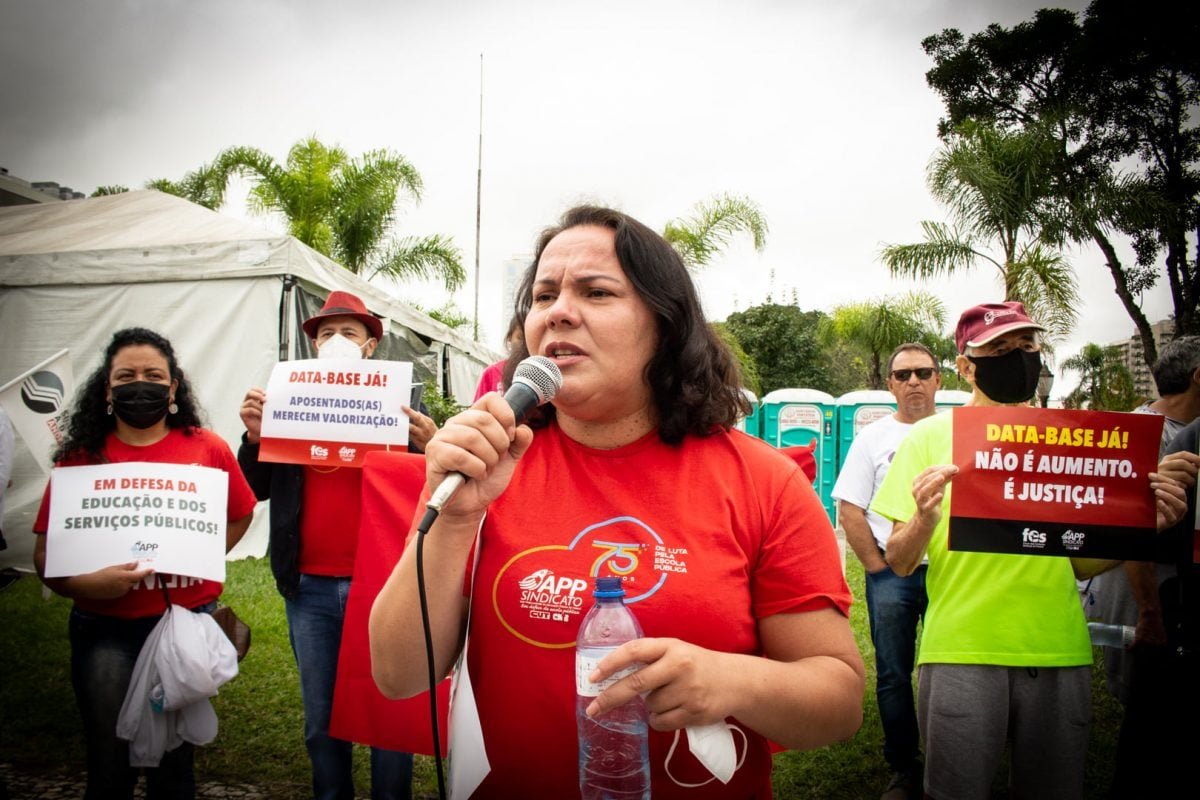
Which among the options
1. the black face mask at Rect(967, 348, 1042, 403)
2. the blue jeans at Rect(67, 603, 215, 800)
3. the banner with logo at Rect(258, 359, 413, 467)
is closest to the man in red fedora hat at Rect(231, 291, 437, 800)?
the banner with logo at Rect(258, 359, 413, 467)

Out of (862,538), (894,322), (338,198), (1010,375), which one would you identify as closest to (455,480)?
(1010,375)

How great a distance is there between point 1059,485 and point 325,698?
10.1ft

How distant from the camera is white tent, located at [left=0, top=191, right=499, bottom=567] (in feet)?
27.0

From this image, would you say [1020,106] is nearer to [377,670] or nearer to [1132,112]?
[1132,112]

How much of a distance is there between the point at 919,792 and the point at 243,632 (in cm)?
378

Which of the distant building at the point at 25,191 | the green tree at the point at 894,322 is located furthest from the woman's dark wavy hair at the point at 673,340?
the green tree at the point at 894,322

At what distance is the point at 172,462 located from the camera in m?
3.18

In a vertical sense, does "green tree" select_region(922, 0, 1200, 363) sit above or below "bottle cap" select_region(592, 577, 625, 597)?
above

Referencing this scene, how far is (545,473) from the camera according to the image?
1.69 metres

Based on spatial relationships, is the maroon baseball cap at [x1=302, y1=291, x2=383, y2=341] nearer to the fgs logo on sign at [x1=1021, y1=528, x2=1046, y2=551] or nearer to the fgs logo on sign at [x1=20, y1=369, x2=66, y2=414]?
the fgs logo on sign at [x1=20, y1=369, x2=66, y2=414]

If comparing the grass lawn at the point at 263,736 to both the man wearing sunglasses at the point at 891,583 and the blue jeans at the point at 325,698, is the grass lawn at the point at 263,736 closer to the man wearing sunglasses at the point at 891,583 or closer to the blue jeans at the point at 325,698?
the man wearing sunglasses at the point at 891,583

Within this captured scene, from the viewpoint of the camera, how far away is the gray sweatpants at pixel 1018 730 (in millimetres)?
2514

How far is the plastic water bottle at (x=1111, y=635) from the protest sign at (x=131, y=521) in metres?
3.88

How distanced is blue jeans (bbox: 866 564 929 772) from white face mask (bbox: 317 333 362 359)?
3.40 metres
